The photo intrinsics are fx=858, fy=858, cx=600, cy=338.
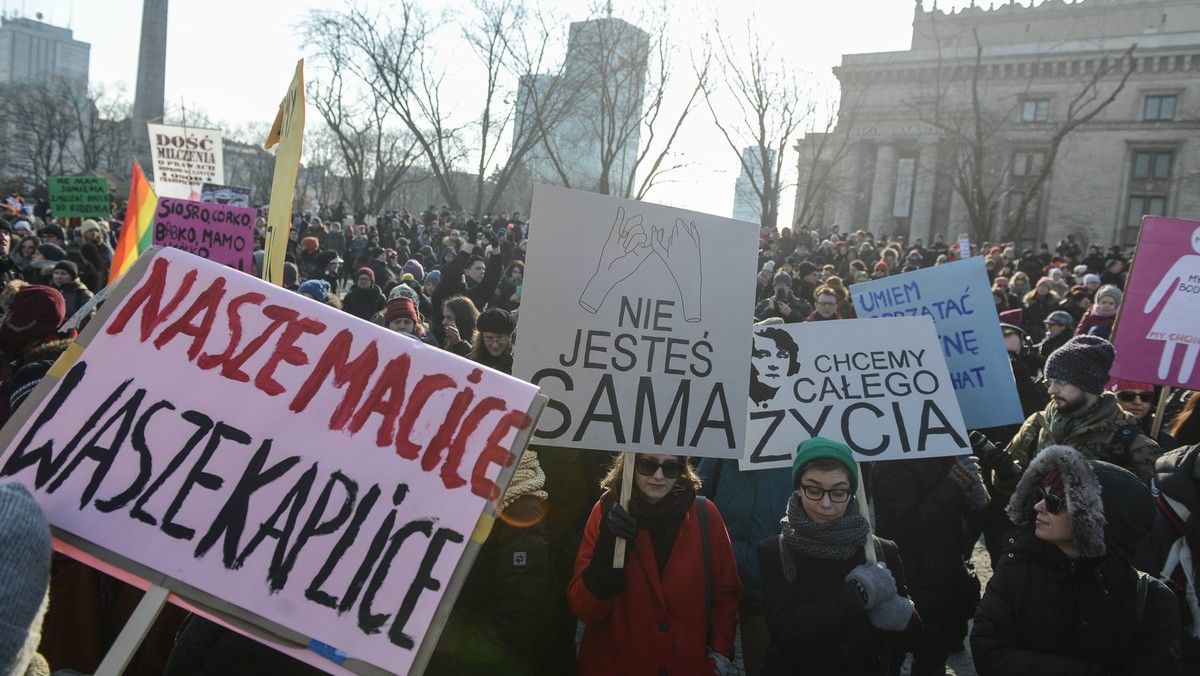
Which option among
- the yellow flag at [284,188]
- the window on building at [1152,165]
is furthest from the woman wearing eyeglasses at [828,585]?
the window on building at [1152,165]

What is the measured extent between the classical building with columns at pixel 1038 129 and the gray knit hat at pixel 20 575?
42.6 meters

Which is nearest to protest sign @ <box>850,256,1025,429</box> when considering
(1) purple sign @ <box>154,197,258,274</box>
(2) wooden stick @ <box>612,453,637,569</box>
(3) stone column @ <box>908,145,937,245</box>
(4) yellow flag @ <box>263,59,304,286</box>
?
(2) wooden stick @ <box>612,453,637,569</box>

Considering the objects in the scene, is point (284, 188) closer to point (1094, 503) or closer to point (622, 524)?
point (622, 524)

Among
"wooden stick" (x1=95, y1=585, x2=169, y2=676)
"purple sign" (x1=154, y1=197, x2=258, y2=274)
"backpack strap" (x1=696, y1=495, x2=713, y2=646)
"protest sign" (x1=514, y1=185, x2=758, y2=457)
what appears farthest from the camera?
"purple sign" (x1=154, y1=197, x2=258, y2=274)

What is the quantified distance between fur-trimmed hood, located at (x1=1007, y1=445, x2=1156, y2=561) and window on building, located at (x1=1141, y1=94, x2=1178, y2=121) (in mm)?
56480

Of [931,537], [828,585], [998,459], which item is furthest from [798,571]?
[998,459]

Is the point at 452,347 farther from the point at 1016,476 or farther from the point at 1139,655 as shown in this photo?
the point at 1139,655

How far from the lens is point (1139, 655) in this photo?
2.71 metres

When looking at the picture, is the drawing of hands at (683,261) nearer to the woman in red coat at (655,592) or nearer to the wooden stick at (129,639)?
the woman in red coat at (655,592)

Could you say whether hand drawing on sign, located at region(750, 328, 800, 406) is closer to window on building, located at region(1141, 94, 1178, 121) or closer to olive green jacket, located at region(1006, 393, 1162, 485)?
olive green jacket, located at region(1006, 393, 1162, 485)

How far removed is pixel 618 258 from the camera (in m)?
3.58

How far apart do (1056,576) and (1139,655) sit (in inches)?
12.6

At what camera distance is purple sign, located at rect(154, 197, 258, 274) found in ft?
23.2

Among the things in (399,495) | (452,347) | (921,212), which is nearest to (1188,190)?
(921,212)
